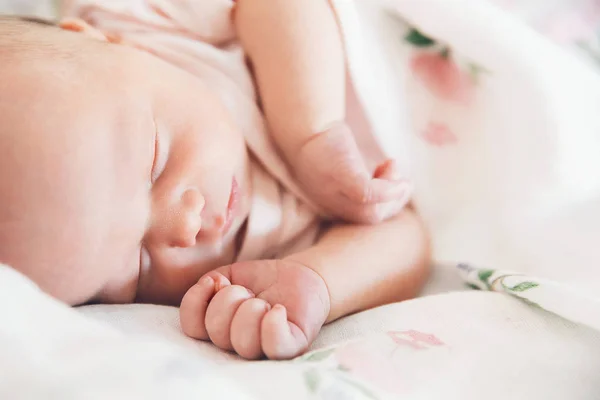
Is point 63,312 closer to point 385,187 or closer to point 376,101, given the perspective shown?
point 385,187

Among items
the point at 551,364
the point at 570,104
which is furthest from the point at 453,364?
the point at 570,104

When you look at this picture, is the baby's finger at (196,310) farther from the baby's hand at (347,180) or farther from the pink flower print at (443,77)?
the pink flower print at (443,77)

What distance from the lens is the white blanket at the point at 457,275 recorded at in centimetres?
35

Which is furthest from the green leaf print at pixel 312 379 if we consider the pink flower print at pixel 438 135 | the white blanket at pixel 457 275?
the pink flower print at pixel 438 135

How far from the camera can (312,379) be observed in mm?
441

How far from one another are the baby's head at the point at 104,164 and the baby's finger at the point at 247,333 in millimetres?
104

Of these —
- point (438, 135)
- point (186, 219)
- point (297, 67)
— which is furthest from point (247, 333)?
point (438, 135)

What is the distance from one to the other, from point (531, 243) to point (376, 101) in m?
0.28

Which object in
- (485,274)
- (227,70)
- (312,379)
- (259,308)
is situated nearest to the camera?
(312,379)

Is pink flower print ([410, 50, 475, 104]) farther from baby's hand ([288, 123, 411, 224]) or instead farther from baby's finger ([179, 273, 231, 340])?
baby's finger ([179, 273, 231, 340])

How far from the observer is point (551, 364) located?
52 centimetres

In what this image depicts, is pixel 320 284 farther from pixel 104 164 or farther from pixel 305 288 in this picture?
pixel 104 164

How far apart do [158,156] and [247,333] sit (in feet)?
0.67

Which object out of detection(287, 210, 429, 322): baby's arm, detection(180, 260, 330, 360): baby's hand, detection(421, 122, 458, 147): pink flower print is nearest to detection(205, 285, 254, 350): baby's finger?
detection(180, 260, 330, 360): baby's hand
